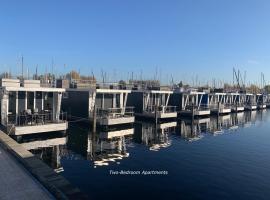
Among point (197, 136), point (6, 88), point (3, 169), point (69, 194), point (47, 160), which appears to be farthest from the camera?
point (197, 136)

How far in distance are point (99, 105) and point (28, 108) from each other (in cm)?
998

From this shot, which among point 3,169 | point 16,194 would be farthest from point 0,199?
point 3,169

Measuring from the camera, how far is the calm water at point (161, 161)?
1522cm

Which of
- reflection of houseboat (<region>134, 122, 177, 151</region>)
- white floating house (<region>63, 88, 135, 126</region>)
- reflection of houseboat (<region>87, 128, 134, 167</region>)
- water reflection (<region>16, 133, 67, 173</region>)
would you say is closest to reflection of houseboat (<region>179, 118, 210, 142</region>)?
reflection of houseboat (<region>134, 122, 177, 151</region>)

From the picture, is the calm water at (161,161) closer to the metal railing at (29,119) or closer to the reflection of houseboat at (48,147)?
the reflection of houseboat at (48,147)

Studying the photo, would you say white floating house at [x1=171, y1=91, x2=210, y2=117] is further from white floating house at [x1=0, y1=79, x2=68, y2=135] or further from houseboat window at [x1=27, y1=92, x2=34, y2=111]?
houseboat window at [x1=27, y1=92, x2=34, y2=111]

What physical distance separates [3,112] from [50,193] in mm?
17511

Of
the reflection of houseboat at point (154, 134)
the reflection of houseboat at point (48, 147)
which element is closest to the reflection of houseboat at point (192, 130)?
the reflection of houseboat at point (154, 134)

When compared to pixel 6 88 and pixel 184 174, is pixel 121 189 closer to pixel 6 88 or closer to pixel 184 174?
pixel 184 174

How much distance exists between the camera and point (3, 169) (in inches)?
534

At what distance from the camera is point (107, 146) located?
2573 cm

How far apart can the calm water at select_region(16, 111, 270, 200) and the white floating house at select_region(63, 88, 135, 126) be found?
1.64m

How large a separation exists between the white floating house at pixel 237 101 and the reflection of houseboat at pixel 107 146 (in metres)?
40.2

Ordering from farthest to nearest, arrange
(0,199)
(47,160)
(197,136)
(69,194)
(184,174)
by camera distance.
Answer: (197,136)
(47,160)
(184,174)
(69,194)
(0,199)
